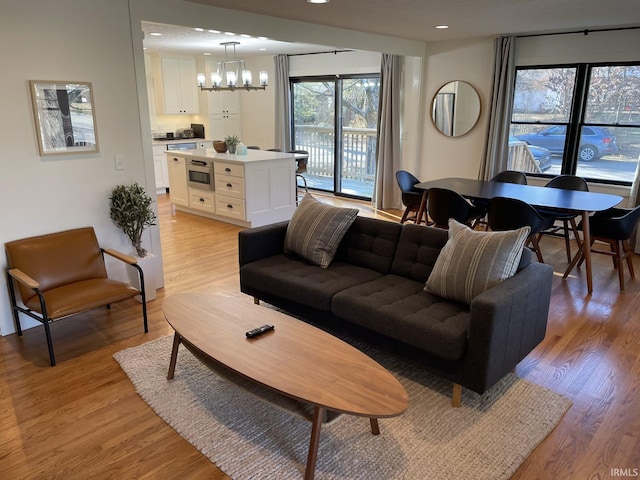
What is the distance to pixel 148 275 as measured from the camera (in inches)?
151

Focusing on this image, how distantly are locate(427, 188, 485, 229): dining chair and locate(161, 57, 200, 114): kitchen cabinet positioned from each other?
5.69 metres

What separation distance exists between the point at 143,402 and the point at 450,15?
4.11 m

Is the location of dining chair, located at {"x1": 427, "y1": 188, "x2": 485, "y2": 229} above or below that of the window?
below

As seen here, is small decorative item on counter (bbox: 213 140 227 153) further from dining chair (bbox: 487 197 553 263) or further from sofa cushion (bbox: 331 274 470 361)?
sofa cushion (bbox: 331 274 470 361)

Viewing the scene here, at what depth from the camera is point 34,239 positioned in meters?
3.28

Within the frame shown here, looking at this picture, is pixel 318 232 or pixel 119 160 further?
pixel 119 160

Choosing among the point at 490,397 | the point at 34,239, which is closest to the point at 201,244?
the point at 34,239

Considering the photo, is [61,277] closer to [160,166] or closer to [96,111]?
[96,111]

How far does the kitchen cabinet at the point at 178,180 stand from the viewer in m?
6.82

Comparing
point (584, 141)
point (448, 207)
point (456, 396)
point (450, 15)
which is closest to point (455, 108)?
point (584, 141)

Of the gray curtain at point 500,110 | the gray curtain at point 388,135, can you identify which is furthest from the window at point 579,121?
the gray curtain at point 388,135

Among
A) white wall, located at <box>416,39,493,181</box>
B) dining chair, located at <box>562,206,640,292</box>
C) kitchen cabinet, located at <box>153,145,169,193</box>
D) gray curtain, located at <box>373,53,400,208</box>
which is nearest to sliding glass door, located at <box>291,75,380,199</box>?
gray curtain, located at <box>373,53,400,208</box>

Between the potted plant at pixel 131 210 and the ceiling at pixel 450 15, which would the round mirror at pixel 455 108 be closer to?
the ceiling at pixel 450 15

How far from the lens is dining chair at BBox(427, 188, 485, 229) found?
4625 millimetres
